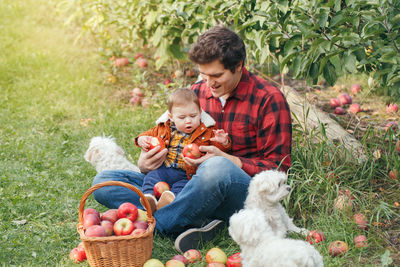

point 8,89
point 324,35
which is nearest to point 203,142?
point 324,35

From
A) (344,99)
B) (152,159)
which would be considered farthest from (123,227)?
(344,99)

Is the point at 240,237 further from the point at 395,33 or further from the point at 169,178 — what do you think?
the point at 395,33

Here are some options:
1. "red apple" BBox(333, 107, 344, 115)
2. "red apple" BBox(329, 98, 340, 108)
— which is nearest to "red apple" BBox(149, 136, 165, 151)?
"red apple" BBox(333, 107, 344, 115)

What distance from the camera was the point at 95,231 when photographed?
2.56 m

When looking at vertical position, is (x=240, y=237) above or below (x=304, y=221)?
above

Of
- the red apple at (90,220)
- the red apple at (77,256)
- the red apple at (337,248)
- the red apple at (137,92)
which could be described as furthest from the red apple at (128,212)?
the red apple at (137,92)

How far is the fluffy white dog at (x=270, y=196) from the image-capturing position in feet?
8.13

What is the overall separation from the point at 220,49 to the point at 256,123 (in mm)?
573

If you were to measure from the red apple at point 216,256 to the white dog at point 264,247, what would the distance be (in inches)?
11.9

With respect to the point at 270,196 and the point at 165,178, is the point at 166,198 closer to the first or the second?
the point at 165,178

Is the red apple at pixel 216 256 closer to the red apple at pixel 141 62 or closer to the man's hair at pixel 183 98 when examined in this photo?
the man's hair at pixel 183 98

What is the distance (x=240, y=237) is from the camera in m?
2.27

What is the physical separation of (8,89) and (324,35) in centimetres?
479

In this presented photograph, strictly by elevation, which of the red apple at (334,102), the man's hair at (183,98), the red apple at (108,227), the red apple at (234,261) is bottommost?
the red apple at (334,102)
